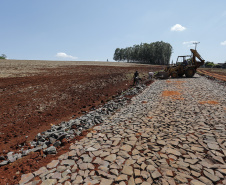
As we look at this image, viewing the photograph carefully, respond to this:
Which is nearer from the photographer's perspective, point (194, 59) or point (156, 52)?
point (194, 59)

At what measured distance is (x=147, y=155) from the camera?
12.6 ft

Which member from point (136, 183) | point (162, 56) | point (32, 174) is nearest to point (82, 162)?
point (32, 174)

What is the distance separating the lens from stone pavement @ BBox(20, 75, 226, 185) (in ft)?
10.3

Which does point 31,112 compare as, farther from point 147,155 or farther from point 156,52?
point 156,52

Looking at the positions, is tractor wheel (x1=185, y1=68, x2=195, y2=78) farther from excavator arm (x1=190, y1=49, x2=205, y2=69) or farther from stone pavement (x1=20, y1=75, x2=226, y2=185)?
stone pavement (x1=20, y1=75, x2=226, y2=185)

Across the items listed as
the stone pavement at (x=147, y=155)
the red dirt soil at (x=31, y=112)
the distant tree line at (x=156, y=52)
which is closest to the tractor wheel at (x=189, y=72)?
the red dirt soil at (x=31, y=112)

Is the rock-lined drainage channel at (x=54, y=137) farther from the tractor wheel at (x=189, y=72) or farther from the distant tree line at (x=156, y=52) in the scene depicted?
the distant tree line at (x=156, y=52)

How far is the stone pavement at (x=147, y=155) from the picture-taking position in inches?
124

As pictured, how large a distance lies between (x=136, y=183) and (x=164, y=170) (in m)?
0.82

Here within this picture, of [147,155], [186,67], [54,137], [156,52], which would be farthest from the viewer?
[156,52]

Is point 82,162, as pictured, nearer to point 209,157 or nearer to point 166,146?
point 166,146

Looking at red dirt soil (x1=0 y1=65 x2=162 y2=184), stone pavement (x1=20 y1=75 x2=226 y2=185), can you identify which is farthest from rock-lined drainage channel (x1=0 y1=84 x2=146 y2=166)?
stone pavement (x1=20 y1=75 x2=226 y2=185)

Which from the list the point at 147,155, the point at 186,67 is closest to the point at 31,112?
the point at 147,155

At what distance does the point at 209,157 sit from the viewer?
12.0 ft
